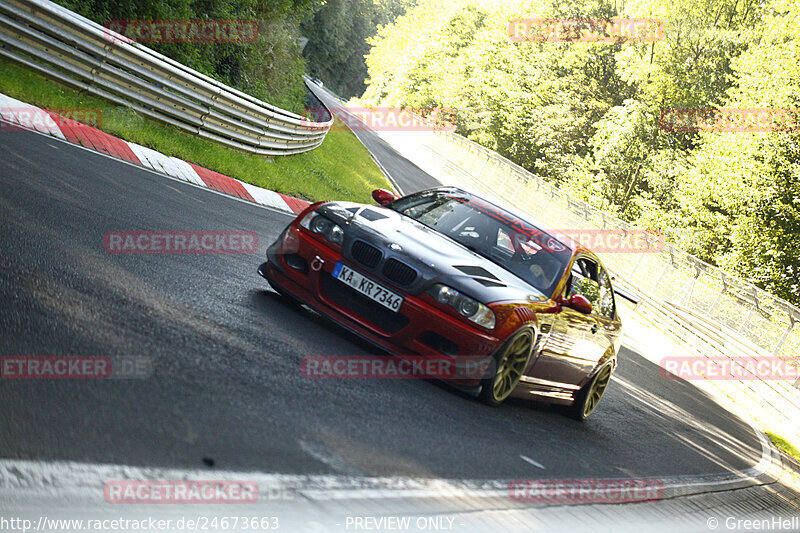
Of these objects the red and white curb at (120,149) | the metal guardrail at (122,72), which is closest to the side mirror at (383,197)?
the red and white curb at (120,149)

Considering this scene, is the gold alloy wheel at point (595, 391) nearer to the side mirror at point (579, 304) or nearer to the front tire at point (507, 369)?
the side mirror at point (579, 304)

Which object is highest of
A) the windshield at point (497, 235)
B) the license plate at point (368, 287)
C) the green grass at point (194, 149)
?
the windshield at point (497, 235)

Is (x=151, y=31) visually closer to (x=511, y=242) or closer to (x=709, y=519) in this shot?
(x=511, y=242)

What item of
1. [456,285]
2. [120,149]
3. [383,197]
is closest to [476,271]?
[456,285]

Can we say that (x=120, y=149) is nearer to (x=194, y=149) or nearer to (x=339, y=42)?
(x=194, y=149)

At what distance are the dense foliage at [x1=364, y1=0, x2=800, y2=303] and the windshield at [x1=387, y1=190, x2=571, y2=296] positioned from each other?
2542 cm

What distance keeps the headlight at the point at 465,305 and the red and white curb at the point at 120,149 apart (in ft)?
22.3

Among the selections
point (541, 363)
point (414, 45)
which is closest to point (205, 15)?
point (541, 363)

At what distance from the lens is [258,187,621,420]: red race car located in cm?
576

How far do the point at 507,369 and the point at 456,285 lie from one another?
829 mm

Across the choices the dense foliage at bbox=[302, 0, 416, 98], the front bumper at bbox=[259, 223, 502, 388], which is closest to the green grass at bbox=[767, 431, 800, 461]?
the front bumper at bbox=[259, 223, 502, 388]

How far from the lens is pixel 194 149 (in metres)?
14.2

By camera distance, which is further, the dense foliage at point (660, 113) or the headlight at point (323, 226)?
the dense foliage at point (660, 113)

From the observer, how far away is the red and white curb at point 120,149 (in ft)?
34.0
